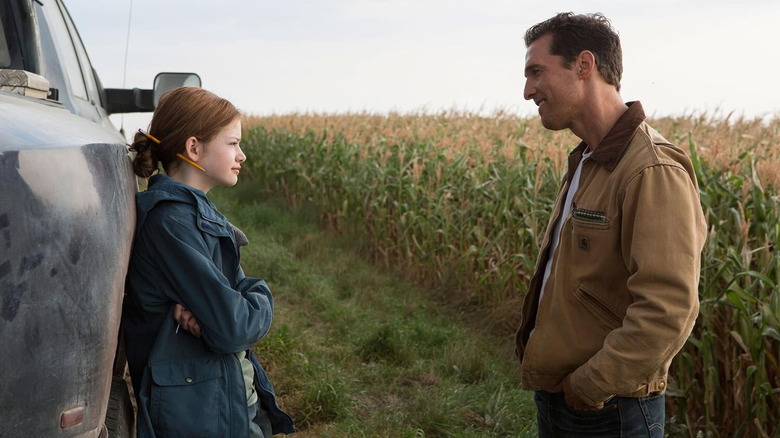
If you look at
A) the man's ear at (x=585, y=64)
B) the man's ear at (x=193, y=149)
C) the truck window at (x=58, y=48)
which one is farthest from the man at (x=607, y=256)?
the truck window at (x=58, y=48)

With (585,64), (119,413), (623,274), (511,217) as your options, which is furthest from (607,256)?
(511,217)

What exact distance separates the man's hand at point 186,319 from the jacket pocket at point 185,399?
3.4 inches

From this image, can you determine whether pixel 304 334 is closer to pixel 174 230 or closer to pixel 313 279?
pixel 313 279

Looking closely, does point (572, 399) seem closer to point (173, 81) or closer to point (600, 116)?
point (600, 116)

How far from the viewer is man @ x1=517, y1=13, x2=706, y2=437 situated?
208 centimetres

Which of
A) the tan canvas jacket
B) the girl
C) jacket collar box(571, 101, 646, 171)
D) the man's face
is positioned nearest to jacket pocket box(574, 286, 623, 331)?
the tan canvas jacket

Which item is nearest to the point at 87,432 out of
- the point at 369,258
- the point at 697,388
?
the point at 697,388

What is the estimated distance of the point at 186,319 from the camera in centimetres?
210

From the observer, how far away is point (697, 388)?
4367 millimetres

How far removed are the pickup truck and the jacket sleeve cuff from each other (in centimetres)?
121

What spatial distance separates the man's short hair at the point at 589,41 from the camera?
2.35 m

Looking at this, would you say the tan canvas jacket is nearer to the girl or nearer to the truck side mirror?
the girl

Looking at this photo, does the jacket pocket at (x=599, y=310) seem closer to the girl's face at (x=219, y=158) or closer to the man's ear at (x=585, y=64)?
the man's ear at (x=585, y=64)

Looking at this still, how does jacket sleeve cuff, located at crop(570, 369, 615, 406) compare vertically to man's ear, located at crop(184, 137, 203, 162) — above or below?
below
